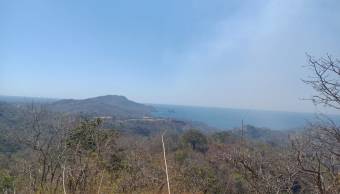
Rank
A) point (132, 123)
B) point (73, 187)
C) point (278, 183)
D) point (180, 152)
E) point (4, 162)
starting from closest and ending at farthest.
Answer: point (278, 183)
point (73, 187)
point (4, 162)
point (180, 152)
point (132, 123)

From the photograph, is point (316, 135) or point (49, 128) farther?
point (49, 128)

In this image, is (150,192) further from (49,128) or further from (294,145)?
(294,145)

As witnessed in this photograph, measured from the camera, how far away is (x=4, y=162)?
2791 cm

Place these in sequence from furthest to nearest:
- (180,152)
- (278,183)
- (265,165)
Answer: (180,152) < (265,165) < (278,183)

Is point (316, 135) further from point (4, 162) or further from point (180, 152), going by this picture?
point (180, 152)

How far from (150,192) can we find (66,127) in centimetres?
225

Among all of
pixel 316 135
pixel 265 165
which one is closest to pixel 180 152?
pixel 265 165

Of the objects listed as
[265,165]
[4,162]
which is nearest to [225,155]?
[265,165]

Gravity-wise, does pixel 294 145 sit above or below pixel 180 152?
above

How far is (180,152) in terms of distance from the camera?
128 ft

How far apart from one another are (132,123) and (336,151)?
76.4 m

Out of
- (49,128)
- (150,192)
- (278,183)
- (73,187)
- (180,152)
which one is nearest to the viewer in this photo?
(278,183)

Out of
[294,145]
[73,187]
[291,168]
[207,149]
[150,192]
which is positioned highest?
[294,145]

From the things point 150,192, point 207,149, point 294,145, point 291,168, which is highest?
point 294,145
